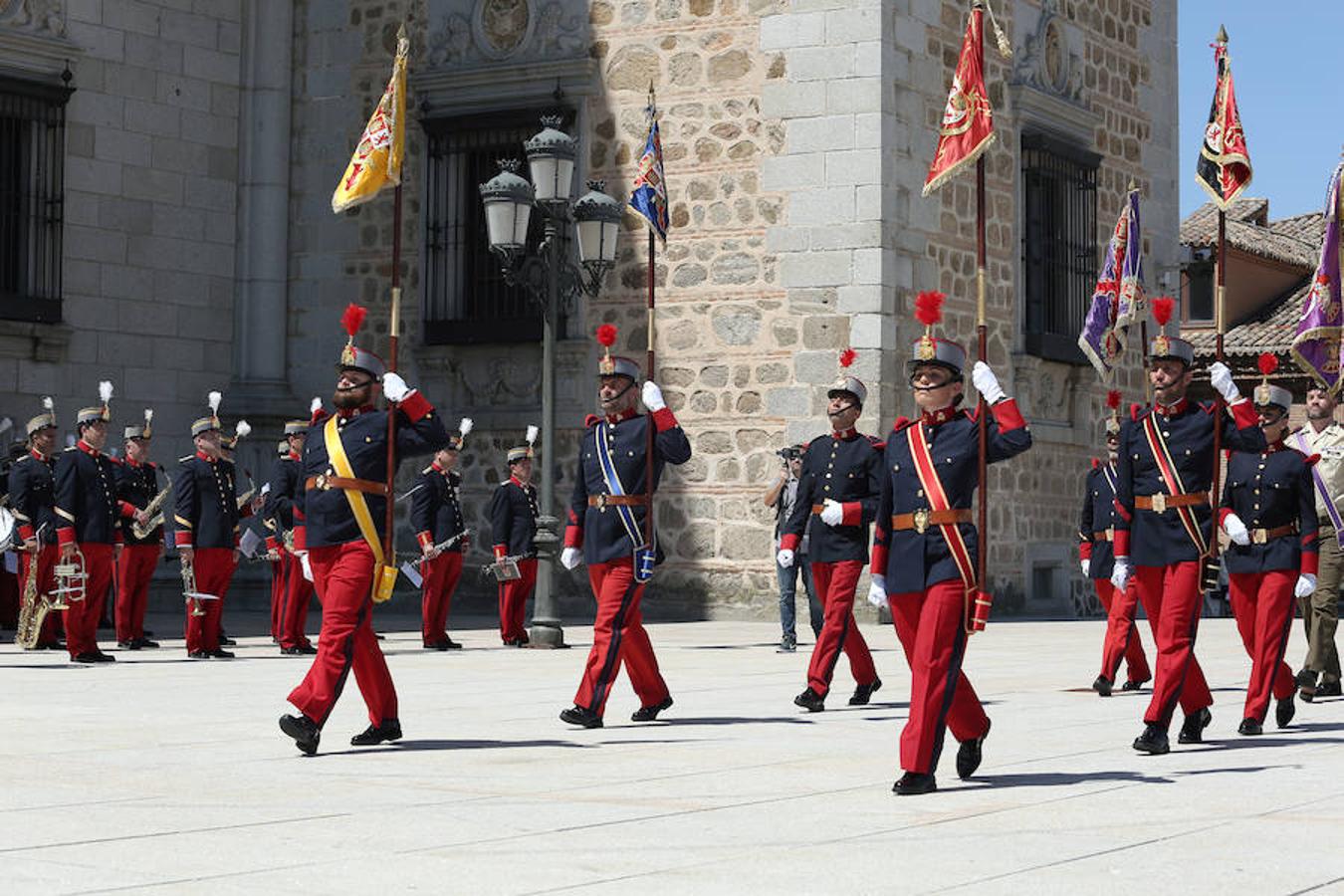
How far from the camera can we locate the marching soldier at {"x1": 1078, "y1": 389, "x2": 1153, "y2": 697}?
13305 millimetres

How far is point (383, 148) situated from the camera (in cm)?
1302

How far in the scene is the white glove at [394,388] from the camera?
1032 cm

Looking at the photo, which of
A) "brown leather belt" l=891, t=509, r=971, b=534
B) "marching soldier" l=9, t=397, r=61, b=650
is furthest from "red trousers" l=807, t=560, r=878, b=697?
"marching soldier" l=9, t=397, r=61, b=650

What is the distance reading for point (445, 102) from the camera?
23.0 metres

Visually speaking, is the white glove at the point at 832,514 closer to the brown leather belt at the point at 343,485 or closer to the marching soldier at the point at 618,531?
the marching soldier at the point at 618,531

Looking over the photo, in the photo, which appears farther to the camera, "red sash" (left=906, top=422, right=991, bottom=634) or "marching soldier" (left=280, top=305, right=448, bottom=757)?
"marching soldier" (left=280, top=305, right=448, bottom=757)

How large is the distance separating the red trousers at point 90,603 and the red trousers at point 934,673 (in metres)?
8.07

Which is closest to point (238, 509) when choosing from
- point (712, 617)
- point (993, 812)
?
point (712, 617)

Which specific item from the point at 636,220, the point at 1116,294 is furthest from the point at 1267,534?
the point at 636,220

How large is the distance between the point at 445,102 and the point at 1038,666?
1016 cm

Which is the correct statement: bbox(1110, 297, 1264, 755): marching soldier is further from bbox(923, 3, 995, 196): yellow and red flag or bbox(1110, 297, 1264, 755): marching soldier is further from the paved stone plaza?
bbox(923, 3, 995, 196): yellow and red flag

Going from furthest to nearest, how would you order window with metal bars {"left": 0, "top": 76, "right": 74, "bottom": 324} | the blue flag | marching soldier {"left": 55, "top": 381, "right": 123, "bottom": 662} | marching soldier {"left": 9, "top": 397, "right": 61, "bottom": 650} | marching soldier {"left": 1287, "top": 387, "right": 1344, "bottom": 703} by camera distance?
window with metal bars {"left": 0, "top": 76, "right": 74, "bottom": 324}, marching soldier {"left": 9, "top": 397, "right": 61, "bottom": 650}, marching soldier {"left": 55, "top": 381, "right": 123, "bottom": 662}, the blue flag, marching soldier {"left": 1287, "top": 387, "right": 1344, "bottom": 703}

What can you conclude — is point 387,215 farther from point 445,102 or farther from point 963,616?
point 963,616

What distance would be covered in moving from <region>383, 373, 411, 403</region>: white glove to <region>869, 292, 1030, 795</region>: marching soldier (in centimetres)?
231
